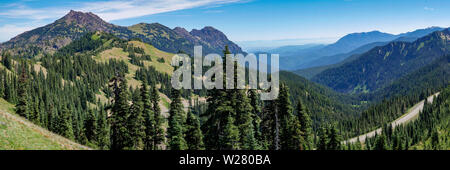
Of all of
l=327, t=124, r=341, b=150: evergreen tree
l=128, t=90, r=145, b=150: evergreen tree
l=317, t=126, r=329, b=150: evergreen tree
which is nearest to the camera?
l=128, t=90, r=145, b=150: evergreen tree

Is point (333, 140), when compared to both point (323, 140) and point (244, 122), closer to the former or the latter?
point (323, 140)

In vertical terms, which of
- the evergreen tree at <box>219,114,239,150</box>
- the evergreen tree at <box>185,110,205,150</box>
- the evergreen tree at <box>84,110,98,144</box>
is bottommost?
the evergreen tree at <box>84,110,98,144</box>

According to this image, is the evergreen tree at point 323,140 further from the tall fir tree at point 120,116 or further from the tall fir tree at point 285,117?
the tall fir tree at point 120,116

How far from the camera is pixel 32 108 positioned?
8856cm

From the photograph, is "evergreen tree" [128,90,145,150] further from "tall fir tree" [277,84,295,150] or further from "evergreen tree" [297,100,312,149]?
"evergreen tree" [297,100,312,149]

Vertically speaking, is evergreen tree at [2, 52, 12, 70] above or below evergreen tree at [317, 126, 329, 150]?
above

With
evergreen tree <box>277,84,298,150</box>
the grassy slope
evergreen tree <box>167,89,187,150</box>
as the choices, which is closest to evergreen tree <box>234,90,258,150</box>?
evergreen tree <box>277,84,298,150</box>

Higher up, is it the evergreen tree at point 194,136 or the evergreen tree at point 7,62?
the evergreen tree at point 7,62

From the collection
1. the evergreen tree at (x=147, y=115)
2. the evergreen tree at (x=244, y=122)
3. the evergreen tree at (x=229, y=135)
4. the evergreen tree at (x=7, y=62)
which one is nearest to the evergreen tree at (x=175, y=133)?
the evergreen tree at (x=147, y=115)

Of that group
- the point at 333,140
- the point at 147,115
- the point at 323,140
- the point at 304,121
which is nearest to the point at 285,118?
the point at 304,121
